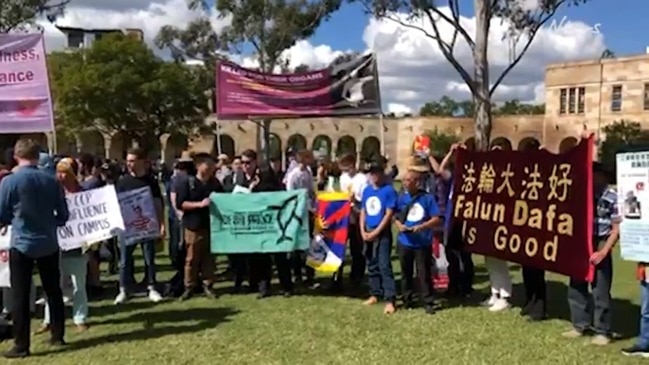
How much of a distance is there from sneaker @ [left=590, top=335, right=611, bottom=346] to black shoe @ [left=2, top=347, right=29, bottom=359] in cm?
527

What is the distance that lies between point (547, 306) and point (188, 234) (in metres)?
4.44

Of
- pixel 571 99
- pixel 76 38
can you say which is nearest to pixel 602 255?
pixel 571 99

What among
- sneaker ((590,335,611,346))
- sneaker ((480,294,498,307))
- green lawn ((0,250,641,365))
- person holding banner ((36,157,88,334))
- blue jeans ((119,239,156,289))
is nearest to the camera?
green lawn ((0,250,641,365))

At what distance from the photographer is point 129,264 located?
1034 cm

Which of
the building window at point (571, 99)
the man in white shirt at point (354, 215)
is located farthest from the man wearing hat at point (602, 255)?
the building window at point (571, 99)

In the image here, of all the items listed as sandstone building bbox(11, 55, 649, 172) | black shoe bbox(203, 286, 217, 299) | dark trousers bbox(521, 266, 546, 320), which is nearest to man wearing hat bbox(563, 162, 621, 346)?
dark trousers bbox(521, 266, 546, 320)

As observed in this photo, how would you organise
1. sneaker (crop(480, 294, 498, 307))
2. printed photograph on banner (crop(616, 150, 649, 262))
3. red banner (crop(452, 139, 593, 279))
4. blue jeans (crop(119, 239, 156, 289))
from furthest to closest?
blue jeans (crop(119, 239, 156, 289)) < sneaker (crop(480, 294, 498, 307)) < red banner (crop(452, 139, 593, 279)) < printed photograph on banner (crop(616, 150, 649, 262))

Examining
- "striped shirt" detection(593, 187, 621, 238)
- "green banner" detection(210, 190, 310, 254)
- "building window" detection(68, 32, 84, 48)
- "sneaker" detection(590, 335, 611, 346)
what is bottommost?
"sneaker" detection(590, 335, 611, 346)

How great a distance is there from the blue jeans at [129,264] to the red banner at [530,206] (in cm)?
384

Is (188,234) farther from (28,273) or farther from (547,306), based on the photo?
(547,306)

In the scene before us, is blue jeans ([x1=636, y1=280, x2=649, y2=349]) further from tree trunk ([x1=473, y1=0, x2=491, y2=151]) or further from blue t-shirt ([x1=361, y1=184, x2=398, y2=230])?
tree trunk ([x1=473, y1=0, x2=491, y2=151])

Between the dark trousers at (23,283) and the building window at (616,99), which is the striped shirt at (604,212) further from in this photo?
the building window at (616,99)

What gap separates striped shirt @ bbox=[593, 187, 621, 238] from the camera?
25.3ft

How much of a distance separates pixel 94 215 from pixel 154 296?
1630 millimetres
